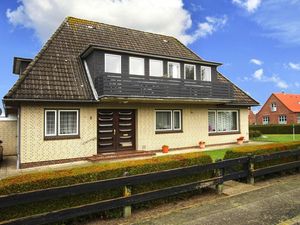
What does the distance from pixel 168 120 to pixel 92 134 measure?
5.39m

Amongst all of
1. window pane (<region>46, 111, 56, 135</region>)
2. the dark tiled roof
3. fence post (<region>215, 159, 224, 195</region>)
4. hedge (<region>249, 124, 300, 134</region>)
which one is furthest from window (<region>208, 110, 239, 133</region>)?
hedge (<region>249, 124, 300, 134</region>)

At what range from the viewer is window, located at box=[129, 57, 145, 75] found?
16.4 m

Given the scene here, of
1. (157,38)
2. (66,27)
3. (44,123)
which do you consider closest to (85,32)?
(66,27)

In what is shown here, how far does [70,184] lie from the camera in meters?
5.89

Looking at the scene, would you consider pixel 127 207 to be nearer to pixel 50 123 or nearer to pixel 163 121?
pixel 50 123

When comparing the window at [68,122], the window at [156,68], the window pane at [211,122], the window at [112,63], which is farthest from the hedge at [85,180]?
the window pane at [211,122]

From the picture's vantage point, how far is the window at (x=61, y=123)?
547 inches

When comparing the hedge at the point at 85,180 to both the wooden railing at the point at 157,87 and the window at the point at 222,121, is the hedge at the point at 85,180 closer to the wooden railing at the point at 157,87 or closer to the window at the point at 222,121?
the wooden railing at the point at 157,87

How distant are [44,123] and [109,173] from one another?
334 inches

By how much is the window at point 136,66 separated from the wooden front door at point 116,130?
7.82 ft

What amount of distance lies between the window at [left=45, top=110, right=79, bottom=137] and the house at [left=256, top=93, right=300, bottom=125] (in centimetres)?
4998

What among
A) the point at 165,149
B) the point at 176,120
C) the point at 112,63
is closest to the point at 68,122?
the point at 112,63

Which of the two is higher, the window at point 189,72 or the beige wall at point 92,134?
the window at point 189,72

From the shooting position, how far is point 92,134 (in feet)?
49.2
